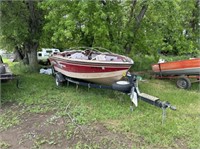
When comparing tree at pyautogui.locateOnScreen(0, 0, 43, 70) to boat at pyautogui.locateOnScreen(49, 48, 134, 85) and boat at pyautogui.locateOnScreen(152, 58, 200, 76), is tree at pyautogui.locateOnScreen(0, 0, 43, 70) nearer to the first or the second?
boat at pyautogui.locateOnScreen(49, 48, 134, 85)

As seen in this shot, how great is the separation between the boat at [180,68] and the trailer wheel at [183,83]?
6.8 inches

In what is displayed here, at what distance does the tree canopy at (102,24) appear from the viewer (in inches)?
254

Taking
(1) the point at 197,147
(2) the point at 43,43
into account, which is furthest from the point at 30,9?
(1) the point at 197,147

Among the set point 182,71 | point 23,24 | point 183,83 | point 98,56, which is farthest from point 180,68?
point 23,24

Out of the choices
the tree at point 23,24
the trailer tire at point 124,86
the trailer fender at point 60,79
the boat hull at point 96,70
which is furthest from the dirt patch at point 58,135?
the tree at point 23,24

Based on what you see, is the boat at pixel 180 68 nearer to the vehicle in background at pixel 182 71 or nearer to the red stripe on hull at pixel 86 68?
the vehicle in background at pixel 182 71

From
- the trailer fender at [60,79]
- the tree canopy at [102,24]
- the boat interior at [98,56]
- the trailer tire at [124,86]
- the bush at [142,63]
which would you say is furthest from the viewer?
the bush at [142,63]

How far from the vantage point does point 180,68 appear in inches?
279

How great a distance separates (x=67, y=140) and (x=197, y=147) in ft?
7.00

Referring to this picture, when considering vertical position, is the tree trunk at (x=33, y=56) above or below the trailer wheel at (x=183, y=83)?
above

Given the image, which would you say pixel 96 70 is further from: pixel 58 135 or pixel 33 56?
pixel 33 56

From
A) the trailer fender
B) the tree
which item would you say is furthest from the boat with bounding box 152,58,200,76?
the tree

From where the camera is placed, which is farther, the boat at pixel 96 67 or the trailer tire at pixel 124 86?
the boat at pixel 96 67

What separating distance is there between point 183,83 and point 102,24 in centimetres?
331
